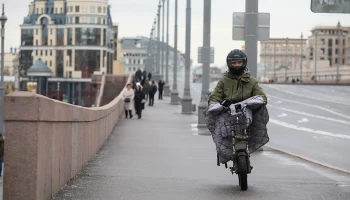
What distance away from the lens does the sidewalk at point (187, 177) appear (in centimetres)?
959

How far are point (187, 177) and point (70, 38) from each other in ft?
505

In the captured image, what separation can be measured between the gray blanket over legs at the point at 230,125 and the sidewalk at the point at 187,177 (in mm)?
566

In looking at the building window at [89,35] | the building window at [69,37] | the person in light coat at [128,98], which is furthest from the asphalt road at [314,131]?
the building window at [69,37]

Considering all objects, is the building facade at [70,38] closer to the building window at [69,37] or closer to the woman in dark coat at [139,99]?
the building window at [69,37]

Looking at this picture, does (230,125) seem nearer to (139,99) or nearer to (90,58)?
(139,99)

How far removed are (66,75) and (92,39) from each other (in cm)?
1098

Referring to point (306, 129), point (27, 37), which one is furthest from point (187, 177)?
point (27, 37)

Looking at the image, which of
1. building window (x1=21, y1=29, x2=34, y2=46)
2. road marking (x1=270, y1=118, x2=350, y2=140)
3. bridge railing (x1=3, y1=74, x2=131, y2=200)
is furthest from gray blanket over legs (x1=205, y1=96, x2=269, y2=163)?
building window (x1=21, y1=29, x2=34, y2=46)

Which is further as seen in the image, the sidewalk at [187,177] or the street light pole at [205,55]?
the street light pole at [205,55]

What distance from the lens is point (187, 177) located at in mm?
11930

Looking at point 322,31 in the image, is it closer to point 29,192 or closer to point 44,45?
point 44,45

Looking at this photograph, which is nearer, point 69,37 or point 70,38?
point 70,38

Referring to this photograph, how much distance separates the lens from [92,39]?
528 ft

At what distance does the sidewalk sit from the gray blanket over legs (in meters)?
0.57
